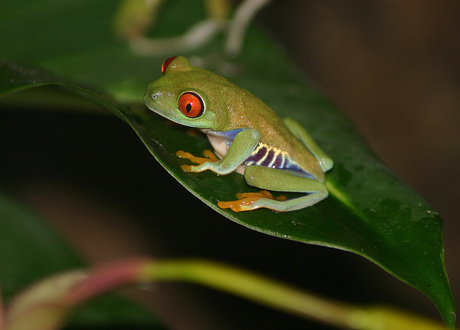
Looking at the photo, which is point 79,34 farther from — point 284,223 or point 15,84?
point 284,223

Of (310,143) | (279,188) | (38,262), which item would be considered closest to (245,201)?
(279,188)

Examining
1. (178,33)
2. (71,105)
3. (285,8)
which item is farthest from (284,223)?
(285,8)

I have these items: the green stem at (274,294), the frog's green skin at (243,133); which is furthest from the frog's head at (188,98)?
the green stem at (274,294)

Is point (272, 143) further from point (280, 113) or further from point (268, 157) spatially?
point (280, 113)

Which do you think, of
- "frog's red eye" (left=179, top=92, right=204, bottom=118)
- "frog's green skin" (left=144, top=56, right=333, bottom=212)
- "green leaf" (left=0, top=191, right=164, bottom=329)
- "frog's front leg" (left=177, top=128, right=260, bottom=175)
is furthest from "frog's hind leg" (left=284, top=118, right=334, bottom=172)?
"green leaf" (left=0, top=191, right=164, bottom=329)

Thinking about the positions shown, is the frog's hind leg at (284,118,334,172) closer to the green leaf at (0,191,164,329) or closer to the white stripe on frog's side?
the white stripe on frog's side

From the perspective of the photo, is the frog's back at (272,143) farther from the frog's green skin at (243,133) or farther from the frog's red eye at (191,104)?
the frog's red eye at (191,104)
